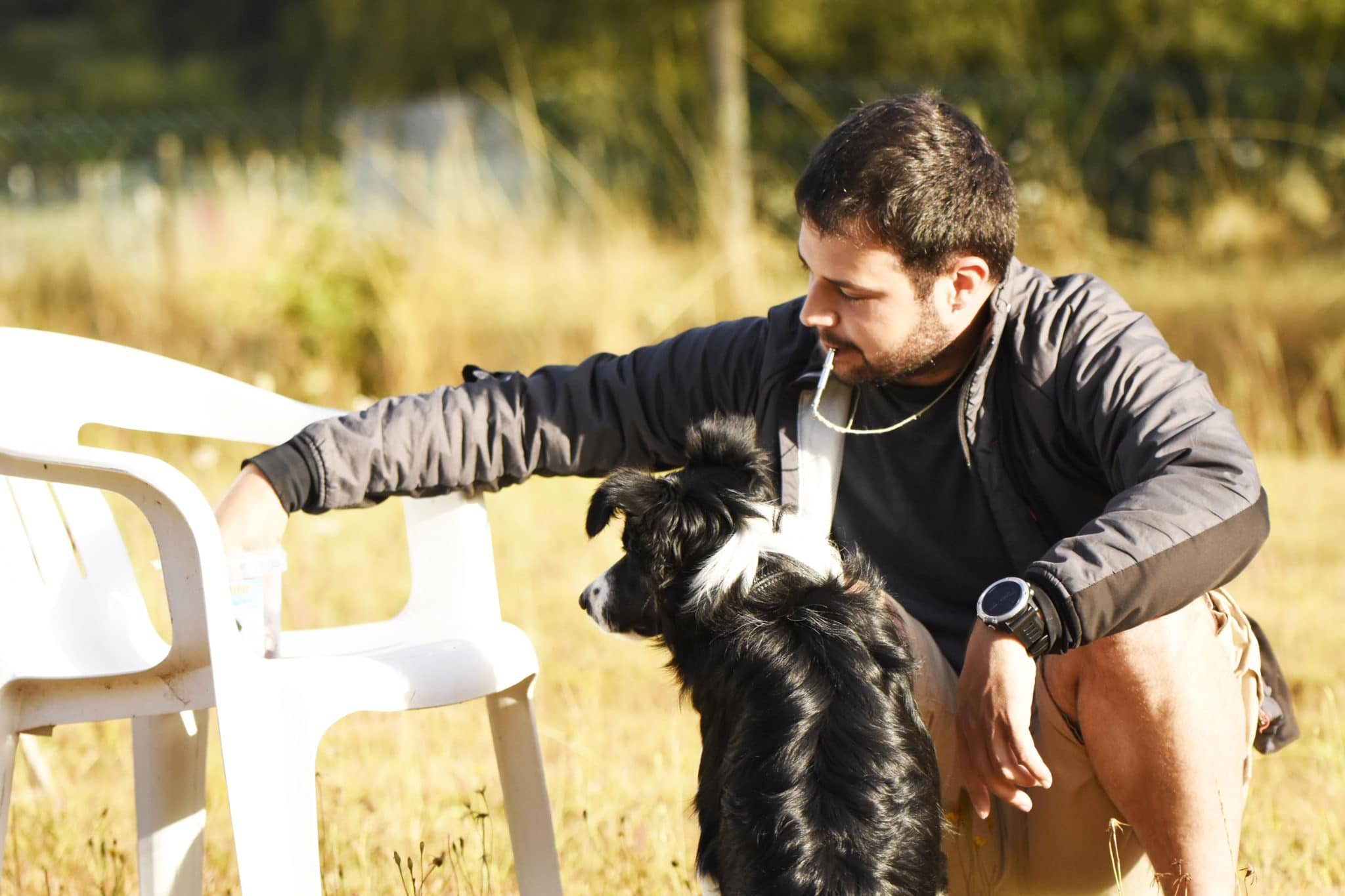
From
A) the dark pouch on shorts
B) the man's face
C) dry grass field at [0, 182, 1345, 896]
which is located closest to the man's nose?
the man's face

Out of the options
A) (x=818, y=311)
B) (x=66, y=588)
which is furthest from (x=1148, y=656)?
(x=66, y=588)

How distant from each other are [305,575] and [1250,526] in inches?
113

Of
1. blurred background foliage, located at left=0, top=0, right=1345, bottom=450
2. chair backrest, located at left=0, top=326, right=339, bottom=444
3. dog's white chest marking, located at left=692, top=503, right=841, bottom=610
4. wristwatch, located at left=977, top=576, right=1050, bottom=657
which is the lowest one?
wristwatch, located at left=977, top=576, right=1050, bottom=657

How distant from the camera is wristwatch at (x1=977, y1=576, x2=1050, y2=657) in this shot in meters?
1.81

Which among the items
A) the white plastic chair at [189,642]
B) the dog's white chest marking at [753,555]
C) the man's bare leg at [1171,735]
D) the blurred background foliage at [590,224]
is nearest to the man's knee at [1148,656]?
the man's bare leg at [1171,735]

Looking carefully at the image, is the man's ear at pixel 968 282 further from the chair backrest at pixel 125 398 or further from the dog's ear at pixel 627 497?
the chair backrest at pixel 125 398

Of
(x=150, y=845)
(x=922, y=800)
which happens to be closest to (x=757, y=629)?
(x=922, y=800)

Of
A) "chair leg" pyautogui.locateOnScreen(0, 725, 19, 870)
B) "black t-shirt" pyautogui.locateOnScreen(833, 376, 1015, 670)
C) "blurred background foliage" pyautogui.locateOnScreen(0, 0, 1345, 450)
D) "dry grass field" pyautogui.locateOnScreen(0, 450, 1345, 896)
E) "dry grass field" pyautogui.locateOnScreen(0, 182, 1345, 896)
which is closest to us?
"chair leg" pyautogui.locateOnScreen(0, 725, 19, 870)

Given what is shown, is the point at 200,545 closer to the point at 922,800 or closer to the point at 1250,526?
the point at 922,800

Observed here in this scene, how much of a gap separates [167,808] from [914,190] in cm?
160

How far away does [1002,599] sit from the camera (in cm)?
182

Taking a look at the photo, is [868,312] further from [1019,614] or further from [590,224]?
[590,224]

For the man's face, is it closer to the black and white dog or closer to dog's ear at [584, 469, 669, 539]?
the black and white dog

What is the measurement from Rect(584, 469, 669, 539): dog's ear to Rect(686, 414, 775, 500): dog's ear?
0.35 ft
